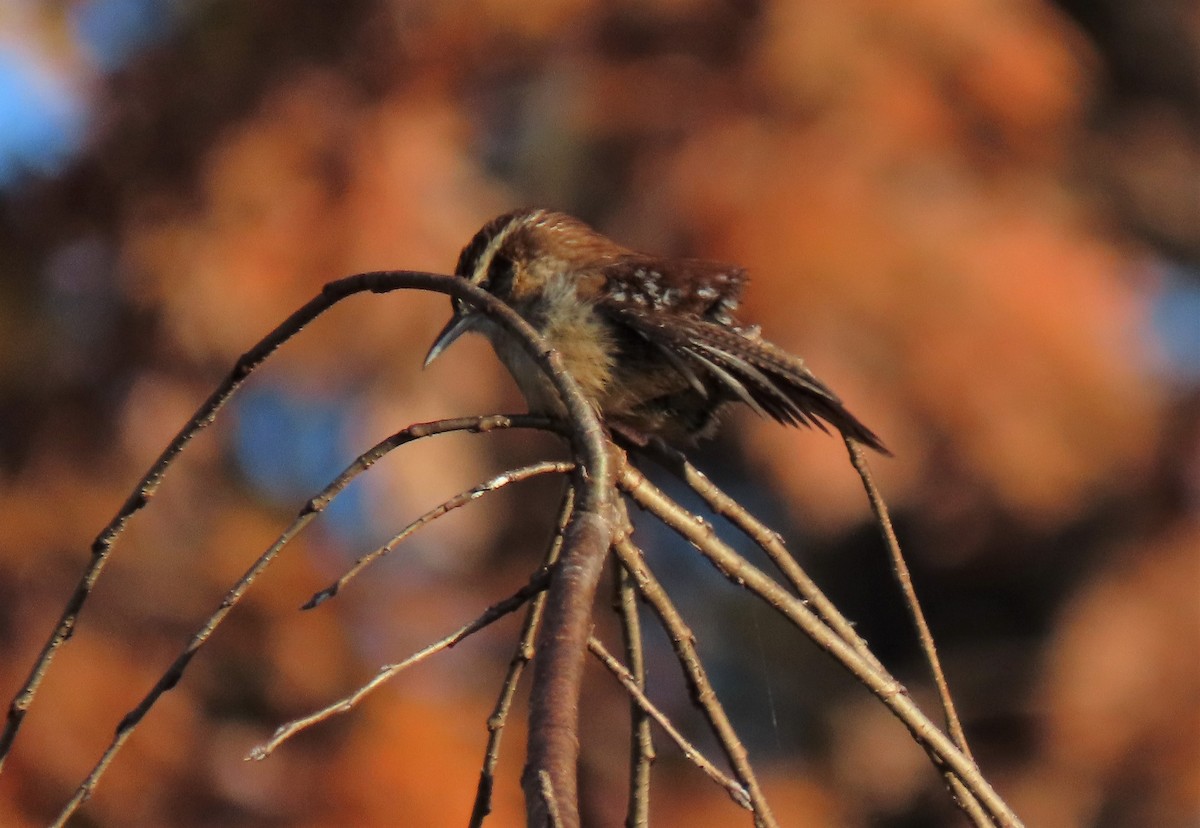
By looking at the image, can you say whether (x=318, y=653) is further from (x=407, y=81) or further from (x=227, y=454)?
(x=407, y=81)

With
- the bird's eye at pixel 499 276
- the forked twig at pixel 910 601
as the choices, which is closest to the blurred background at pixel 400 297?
the bird's eye at pixel 499 276

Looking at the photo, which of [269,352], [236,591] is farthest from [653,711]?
[269,352]

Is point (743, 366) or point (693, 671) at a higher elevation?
point (743, 366)

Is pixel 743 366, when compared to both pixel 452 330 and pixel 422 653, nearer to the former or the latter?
pixel 422 653

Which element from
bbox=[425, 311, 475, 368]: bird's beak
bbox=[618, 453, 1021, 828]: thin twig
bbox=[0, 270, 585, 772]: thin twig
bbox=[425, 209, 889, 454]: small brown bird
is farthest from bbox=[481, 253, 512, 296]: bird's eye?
bbox=[618, 453, 1021, 828]: thin twig

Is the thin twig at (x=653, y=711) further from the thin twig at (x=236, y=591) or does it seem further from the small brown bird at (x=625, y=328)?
the small brown bird at (x=625, y=328)

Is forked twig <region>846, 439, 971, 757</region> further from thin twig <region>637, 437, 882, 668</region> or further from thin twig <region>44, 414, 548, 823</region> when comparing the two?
thin twig <region>44, 414, 548, 823</region>

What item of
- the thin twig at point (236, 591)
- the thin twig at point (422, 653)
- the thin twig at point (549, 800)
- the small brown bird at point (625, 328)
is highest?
the small brown bird at point (625, 328)

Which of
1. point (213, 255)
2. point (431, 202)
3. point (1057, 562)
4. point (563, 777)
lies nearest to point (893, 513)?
point (1057, 562)
